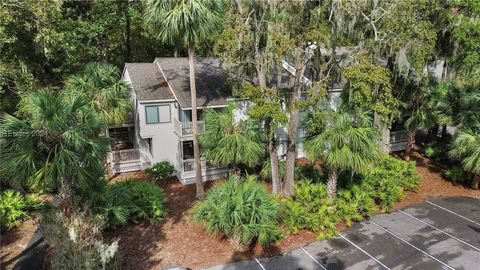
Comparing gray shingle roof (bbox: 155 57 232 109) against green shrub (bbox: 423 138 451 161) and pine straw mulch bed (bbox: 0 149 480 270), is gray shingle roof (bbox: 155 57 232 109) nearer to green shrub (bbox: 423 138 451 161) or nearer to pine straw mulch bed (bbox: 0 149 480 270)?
pine straw mulch bed (bbox: 0 149 480 270)

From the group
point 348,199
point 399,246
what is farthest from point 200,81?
point 399,246

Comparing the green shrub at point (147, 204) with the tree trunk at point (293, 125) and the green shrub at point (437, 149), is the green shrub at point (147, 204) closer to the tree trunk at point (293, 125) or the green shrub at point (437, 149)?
the tree trunk at point (293, 125)

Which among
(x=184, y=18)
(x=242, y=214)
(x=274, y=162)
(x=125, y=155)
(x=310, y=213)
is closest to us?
(x=242, y=214)

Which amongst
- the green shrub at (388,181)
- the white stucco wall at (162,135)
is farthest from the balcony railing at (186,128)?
the green shrub at (388,181)

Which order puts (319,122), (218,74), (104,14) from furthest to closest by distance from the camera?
(104,14)
(218,74)
(319,122)

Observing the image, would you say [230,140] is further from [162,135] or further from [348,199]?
[348,199]

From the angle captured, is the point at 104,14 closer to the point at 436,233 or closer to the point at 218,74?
the point at 218,74

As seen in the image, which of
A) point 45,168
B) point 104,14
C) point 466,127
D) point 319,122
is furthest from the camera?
point 104,14

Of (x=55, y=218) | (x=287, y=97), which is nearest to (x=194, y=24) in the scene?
(x=287, y=97)
